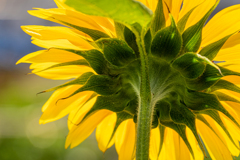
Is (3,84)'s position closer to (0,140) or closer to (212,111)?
(0,140)

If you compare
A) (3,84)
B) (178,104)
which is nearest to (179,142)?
(178,104)

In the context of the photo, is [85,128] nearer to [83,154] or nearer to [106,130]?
[106,130]

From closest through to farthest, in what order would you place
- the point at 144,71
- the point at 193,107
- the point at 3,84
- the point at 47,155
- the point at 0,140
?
the point at 144,71 → the point at 193,107 → the point at 47,155 → the point at 0,140 → the point at 3,84

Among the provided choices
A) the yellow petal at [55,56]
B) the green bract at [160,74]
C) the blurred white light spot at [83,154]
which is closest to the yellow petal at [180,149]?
the green bract at [160,74]

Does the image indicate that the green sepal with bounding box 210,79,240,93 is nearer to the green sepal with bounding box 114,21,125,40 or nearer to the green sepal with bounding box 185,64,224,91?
the green sepal with bounding box 185,64,224,91

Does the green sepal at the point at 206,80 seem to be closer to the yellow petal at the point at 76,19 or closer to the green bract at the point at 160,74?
the green bract at the point at 160,74
